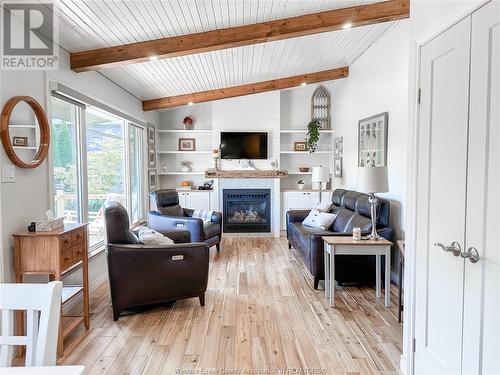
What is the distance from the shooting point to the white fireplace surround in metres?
6.57

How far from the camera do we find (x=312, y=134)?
21.4 ft

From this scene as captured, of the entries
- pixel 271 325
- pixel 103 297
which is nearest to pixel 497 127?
pixel 271 325

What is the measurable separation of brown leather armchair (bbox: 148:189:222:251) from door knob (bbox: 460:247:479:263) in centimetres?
363

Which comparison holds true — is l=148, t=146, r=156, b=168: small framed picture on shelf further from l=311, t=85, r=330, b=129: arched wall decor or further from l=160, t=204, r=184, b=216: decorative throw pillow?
l=311, t=85, r=330, b=129: arched wall decor

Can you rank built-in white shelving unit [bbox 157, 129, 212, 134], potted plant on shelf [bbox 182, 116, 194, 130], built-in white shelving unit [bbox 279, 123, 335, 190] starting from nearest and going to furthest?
built-in white shelving unit [bbox 157, 129, 212, 134]
potted plant on shelf [bbox 182, 116, 194, 130]
built-in white shelving unit [bbox 279, 123, 335, 190]

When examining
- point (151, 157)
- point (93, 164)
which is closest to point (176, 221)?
point (93, 164)

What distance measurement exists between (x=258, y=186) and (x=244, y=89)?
1.92 m

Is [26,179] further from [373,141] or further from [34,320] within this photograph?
[373,141]

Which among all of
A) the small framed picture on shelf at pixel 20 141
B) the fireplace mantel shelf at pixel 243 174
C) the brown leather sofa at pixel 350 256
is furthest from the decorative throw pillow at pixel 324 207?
the small framed picture on shelf at pixel 20 141

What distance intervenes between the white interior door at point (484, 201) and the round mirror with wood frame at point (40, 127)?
2923 millimetres

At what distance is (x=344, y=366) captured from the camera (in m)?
2.28

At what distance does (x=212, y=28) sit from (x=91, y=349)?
308 cm

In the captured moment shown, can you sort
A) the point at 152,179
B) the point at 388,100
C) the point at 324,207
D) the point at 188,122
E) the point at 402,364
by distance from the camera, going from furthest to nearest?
the point at 188,122 < the point at 152,179 < the point at 324,207 < the point at 388,100 < the point at 402,364

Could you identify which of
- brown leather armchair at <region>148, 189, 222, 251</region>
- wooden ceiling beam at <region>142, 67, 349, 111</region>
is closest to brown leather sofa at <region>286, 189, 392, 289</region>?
brown leather armchair at <region>148, 189, 222, 251</region>
